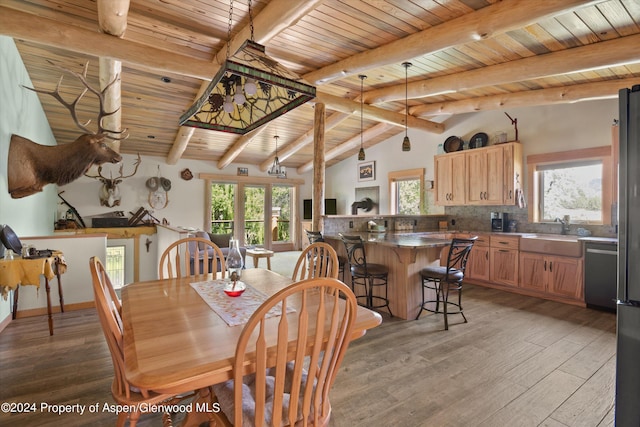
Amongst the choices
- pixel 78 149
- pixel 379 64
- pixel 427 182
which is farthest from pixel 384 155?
pixel 78 149

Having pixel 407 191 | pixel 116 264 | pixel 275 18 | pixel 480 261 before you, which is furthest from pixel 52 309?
pixel 407 191

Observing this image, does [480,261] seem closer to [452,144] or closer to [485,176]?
[485,176]

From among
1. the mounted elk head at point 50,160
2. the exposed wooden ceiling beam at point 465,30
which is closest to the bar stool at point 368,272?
the exposed wooden ceiling beam at point 465,30

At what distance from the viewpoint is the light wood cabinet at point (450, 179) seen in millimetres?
5648

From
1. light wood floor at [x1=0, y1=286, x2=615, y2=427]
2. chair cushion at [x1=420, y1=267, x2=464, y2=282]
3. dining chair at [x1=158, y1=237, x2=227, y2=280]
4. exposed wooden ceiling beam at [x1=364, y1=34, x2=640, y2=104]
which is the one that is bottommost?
light wood floor at [x1=0, y1=286, x2=615, y2=427]

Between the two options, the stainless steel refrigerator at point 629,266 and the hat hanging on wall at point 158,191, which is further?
the hat hanging on wall at point 158,191

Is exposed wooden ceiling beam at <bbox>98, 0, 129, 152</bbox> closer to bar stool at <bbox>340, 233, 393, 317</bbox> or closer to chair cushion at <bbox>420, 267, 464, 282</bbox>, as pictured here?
bar stool at <bbox>340, 233, 393, 317</bbox>

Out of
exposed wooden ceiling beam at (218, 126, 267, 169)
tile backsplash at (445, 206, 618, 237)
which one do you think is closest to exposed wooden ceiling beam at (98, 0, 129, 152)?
exposed wooden ceiling beam at (218, 126, 267, 169)

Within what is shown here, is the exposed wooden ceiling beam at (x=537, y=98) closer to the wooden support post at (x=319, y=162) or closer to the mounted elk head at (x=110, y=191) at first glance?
the wooden support post at (x=319, y=162)

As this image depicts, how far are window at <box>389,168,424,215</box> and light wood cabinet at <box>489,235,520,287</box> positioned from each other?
86.0 inches

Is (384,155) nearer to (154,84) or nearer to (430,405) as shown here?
(154,84)

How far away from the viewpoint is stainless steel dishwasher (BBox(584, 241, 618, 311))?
3621 millimetres

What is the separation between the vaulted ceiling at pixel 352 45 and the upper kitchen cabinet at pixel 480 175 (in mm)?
809

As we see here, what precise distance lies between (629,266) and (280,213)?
325 inches
